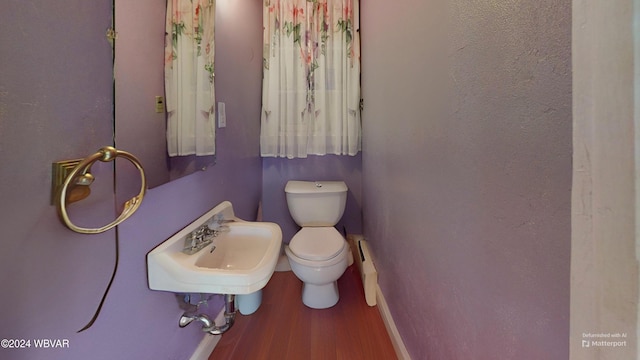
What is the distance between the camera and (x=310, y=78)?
7.67 ft

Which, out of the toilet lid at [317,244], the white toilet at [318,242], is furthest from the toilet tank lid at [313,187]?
the toilet lid at [317,244]

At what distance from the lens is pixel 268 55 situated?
2.31 metres

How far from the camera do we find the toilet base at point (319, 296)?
1889 millimetres

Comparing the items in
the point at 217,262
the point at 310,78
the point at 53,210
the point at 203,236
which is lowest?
the point at 217,262

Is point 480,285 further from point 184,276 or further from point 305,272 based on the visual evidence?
point 305,272

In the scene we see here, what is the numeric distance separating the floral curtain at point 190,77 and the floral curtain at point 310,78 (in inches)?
33.3

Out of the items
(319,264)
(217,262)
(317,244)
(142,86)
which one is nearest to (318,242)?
(317,244)

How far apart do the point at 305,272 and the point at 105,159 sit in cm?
135

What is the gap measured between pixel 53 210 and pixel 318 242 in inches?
60.5

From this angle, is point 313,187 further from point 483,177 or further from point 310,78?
point 483,177

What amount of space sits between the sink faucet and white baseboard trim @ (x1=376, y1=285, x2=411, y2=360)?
1.07m

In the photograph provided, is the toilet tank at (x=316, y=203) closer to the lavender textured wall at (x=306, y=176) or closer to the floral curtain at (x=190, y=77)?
the lavender textured wall at (x=306, y=176)

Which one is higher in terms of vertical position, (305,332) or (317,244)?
(317,244)

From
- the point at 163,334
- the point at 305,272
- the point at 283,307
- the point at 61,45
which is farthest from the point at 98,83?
the point at 283,307
